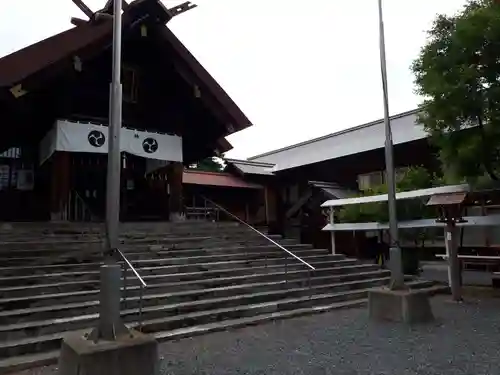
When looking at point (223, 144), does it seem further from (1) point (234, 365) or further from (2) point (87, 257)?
(1) point (234, 365)

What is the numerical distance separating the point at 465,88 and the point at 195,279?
5.82 meters

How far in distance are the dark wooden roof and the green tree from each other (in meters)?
5.98

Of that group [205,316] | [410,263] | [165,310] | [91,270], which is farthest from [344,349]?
[410,263]

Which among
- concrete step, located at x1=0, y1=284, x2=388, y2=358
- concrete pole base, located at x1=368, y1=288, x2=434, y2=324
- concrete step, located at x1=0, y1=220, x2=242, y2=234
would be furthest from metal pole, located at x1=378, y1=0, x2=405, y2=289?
concrete step, located at x1=0, y1=220, x2=242, y2=234

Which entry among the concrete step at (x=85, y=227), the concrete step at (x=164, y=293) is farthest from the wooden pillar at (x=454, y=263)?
the concrete step at (x=85, y=227)

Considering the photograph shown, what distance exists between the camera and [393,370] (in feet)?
14.1

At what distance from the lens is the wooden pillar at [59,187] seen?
35.2 feet

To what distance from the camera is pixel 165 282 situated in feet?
25.1

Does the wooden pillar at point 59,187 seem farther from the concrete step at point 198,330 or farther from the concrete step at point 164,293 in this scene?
the concrete step at point 198,330

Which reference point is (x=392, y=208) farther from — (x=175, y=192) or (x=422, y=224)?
(x=175, y=192)

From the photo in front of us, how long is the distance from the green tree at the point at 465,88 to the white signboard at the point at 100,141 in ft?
23.1

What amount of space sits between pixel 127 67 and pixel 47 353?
9.38 metres

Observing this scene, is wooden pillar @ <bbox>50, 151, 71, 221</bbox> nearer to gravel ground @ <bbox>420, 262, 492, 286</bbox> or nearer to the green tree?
the green tree

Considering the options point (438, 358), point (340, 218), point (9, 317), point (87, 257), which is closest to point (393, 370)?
point (438, 358)
